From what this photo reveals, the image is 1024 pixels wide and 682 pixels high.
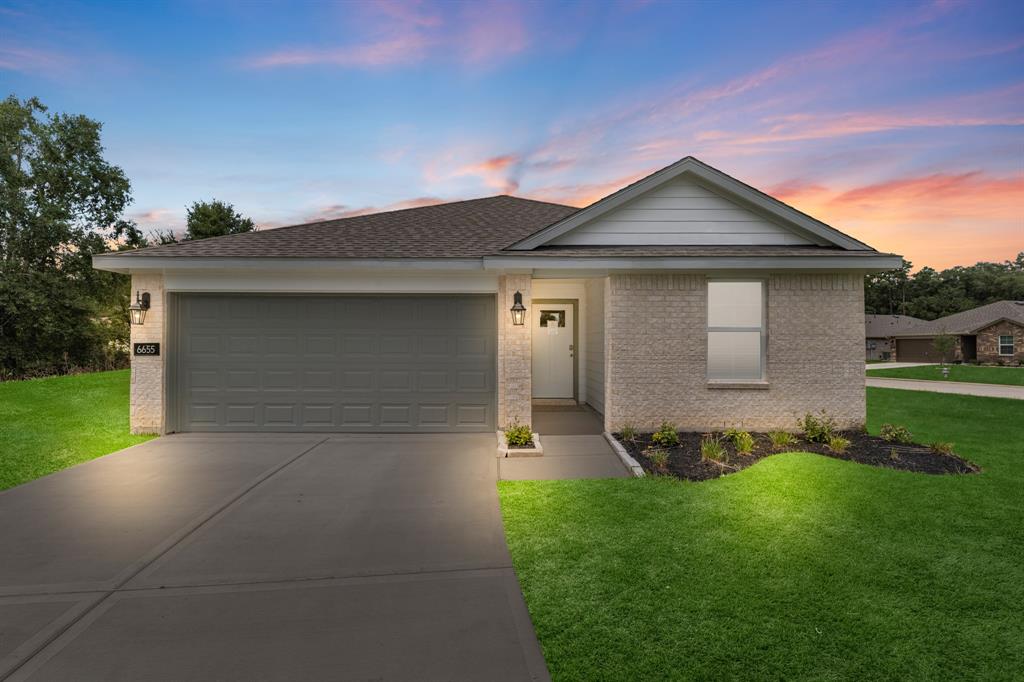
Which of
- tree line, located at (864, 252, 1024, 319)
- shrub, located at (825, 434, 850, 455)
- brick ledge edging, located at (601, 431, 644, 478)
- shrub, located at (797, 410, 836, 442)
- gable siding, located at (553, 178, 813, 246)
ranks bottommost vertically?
brick ledge edging, located at (601, 431, 644, 478)

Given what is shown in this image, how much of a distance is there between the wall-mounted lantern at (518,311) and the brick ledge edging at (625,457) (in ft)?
8.30

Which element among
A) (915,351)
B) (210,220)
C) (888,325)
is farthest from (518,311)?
(888,325)

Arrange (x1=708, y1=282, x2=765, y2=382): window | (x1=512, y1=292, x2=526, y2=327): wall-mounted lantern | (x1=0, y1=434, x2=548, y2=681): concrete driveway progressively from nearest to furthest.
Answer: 1. (x1=0, y1=434, x2=548, y2=681): concrete driveway
2. (x1=512, y1=292, x2=526, y2=327): wall-mounted lantern
3. (x1=708, y1=282, x2=765, y2=382): window

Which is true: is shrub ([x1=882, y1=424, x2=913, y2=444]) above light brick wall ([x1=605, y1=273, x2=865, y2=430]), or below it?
below

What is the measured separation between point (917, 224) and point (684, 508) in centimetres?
2275

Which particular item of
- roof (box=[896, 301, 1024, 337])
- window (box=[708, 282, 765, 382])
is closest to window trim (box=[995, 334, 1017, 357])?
roof (box=[896, 301, 1024, 337])

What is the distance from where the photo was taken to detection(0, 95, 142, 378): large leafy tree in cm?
2319

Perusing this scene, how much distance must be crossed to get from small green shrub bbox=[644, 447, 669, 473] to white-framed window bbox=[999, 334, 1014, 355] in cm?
4646

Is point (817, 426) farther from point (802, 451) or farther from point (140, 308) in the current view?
point (140, 308)

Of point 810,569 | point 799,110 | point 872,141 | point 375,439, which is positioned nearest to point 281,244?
point 375,439

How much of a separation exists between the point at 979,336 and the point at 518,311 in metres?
48.2

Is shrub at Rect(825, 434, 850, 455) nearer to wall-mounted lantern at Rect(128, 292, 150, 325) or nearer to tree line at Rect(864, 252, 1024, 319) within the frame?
wall-mounted lantern at Rect(128, 292, 150, 325)

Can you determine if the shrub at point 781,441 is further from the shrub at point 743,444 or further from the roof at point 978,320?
the roof at point 978,320

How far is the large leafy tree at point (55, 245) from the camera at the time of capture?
76.1ft
